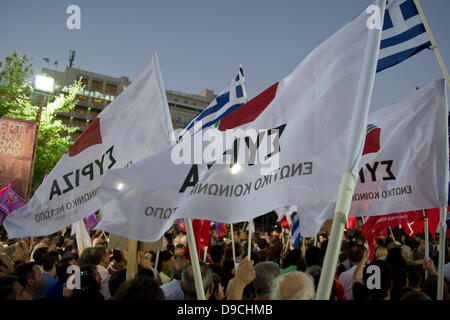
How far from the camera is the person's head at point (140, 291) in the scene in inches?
123

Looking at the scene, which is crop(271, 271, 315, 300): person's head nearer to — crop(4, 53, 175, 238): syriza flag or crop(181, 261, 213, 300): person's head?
crop(181, 261, 213, 300): person's head

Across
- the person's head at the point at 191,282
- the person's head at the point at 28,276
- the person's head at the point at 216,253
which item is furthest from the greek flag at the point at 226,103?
the person's head at the point at 28,276

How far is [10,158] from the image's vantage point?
18.2 m

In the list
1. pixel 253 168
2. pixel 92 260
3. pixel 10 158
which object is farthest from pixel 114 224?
pixel 10 158

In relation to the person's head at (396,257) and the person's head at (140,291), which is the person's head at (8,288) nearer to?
the person's head at (140,291)

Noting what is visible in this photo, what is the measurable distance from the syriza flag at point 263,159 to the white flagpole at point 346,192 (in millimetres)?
31

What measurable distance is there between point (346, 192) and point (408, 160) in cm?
321

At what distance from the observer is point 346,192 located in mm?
2668

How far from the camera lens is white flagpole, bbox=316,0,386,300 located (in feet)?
8.09

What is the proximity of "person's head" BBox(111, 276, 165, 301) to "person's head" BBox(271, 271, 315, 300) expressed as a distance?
3.52 ft

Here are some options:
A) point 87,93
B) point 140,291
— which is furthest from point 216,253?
point 87,93

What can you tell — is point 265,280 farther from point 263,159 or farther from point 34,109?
point 34,109

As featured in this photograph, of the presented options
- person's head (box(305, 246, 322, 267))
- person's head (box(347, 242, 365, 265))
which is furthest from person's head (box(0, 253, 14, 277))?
person's head (box(347, 242, 365, 265))

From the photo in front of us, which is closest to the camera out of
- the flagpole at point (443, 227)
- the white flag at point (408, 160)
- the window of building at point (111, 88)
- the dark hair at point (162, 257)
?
the flagpole at point (443, 227)
